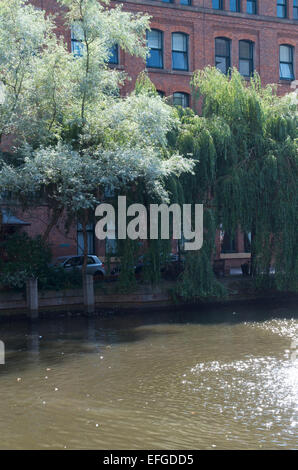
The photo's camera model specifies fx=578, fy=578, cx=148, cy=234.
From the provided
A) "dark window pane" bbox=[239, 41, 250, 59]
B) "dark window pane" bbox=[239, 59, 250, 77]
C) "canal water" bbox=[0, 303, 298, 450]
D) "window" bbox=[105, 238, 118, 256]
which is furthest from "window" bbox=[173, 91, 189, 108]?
"canal water" bbox=[0, 303, 298, 450]

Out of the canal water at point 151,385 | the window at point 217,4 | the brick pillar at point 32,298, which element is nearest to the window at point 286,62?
the window at point 217,4

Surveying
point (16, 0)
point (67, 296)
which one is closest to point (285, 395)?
point (67, 296)

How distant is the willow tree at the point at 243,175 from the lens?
20609 mm

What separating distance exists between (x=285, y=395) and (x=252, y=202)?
1184cm

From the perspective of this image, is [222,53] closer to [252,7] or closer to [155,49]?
[252,7]

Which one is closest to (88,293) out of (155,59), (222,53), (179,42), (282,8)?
(155,59)

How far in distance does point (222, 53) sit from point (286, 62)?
428 centimetres

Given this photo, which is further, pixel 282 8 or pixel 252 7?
Answer: pixel 282 8

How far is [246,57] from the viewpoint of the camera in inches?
1305

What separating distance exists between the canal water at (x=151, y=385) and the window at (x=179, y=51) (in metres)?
18.0

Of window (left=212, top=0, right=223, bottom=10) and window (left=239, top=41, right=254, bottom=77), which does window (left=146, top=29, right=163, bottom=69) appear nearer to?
window (left=212, top=0, right=223, bottom=10)

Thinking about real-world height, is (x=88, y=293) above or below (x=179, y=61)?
below

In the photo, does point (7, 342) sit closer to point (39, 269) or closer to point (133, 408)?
point (39, 269)

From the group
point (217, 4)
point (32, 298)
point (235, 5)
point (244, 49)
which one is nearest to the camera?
point (32, 298)
